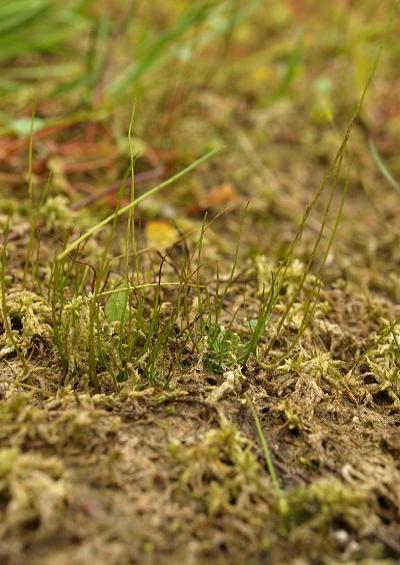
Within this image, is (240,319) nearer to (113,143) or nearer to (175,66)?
(113,143)

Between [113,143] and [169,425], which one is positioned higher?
[113,143]

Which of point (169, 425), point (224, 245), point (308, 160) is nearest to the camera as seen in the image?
point (169, 425)

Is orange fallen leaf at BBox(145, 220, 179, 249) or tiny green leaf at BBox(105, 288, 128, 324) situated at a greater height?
orange fallen leaf at BBox(145, 220, 179, 249)

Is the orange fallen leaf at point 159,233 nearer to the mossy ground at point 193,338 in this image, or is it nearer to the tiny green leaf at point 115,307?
the mossy ground at point 193,338

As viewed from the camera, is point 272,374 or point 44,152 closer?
point 272,374

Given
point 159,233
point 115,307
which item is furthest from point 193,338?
point 159,233

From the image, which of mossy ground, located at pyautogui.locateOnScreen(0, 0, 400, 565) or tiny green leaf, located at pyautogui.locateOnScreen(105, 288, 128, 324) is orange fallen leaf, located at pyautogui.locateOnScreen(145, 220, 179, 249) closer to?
mossy ground, located at pyautogui.locateOnScreen(0, 0, 400, 565)

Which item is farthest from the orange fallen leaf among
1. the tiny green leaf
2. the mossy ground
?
the tiny green leaf

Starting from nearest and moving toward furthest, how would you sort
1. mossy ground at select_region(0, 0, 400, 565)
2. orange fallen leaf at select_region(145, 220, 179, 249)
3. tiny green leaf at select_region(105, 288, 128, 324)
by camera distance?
mossy ground at select_region(0, 0, 400, 565), tiny green leaf at select_region(105, 288, 128, 324), orange fallen leaf at select_region(145, 220, 179, 249)

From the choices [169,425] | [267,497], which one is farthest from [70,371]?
[267,497]
